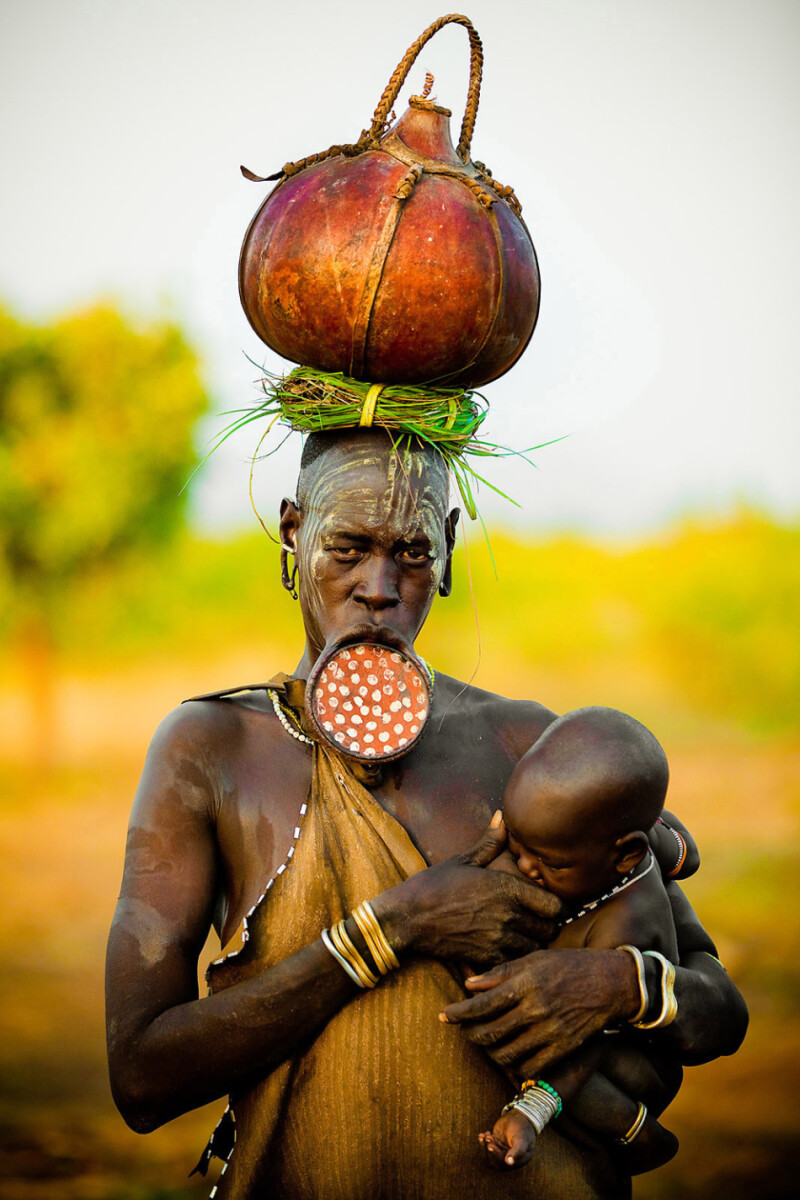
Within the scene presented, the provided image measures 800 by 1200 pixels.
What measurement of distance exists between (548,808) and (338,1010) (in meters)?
0.60

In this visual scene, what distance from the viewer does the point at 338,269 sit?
2.47 metres

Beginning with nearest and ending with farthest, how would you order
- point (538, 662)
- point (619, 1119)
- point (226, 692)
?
point (619, 1119) < point (226, 692) < point (538, 662)

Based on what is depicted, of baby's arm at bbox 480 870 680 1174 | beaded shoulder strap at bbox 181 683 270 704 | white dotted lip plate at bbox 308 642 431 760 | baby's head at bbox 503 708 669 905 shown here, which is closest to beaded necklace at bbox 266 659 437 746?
beaded shoulder strap at bbox 181 683 270 704

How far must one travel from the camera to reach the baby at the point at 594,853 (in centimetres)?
235

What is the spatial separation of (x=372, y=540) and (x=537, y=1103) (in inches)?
46.2

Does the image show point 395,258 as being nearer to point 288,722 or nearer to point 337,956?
point 288,722

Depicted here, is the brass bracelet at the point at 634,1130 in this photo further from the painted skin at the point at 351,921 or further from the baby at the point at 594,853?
the painted skin at the point at 351,921

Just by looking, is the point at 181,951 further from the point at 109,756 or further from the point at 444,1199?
the point at 109,756

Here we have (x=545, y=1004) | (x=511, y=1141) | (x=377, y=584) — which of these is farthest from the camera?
(x=377, y=584)

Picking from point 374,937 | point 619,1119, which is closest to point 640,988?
point 619,1119

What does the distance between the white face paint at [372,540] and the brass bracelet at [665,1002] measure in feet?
2.79

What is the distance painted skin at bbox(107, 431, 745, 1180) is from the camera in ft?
7.68

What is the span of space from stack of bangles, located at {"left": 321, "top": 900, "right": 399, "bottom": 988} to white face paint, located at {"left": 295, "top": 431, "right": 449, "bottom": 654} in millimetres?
580

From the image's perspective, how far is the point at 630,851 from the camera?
2447mm
